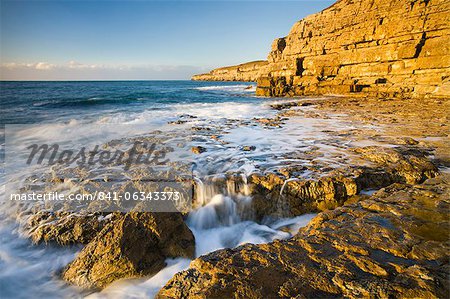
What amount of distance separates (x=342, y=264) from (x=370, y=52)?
2723 cm

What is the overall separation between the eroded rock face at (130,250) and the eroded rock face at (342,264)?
3.56 feet

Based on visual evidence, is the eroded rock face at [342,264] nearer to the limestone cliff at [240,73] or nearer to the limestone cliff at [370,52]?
the limestone cliff at [370,52]

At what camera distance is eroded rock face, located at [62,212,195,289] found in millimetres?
3111

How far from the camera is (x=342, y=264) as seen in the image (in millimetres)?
2303

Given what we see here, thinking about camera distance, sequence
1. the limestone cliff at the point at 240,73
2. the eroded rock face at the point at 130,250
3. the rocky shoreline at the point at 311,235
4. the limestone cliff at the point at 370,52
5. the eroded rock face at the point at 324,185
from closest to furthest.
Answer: the rocky shoreline at the point at 311,235 → the eroded rock face at the point at 130,250 → the eroded rock face at the point at 324,185 → the limestone cliff at the point at 370,52 → the limestone cliff at the point at 240,73

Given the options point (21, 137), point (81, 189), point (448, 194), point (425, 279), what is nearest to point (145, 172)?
point (81, 189)

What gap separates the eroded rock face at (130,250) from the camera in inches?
122

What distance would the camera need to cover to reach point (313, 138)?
8.28 m

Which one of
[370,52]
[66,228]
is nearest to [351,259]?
[66,228]

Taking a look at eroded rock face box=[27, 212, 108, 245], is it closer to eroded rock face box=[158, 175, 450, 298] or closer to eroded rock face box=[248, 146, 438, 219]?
eroded rock face box=[158, 175, 450, 298]

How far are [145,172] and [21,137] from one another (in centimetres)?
842

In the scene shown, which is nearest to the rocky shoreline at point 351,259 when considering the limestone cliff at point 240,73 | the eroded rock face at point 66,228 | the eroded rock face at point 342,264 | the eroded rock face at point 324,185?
the eroded rock face at point 342,264

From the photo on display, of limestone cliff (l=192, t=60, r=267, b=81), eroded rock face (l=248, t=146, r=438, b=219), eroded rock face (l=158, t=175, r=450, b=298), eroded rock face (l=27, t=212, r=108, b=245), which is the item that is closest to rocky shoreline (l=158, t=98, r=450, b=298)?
eroded rock face (l=158, t=175, r=450, b=298)

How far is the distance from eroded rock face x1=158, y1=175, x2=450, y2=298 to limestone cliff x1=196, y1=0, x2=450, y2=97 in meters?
19.3
